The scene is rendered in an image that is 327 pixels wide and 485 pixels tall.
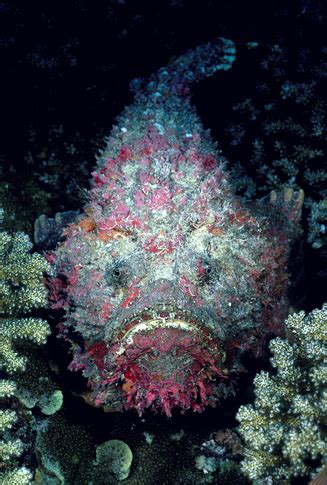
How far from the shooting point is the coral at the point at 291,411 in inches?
111

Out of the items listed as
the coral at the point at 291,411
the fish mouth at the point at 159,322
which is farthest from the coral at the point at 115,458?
the fish mouth at the point at 159,322

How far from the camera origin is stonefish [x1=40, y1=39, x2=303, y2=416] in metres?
3.14

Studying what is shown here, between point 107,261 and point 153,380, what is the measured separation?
3.15ft

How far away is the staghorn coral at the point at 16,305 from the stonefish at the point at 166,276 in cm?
25

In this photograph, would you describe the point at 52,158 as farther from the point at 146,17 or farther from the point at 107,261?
the point at 107,261

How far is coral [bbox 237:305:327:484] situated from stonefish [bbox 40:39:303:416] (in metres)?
0.41

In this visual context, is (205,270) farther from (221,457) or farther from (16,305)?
(221,457)

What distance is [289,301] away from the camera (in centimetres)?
438

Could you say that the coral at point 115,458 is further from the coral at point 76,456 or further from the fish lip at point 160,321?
the fish lip at point 160,321

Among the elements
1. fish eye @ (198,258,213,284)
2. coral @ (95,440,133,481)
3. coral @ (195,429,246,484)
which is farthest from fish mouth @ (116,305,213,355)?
coral @ (195,429,246,484)

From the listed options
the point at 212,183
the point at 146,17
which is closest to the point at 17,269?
the point at 212,183

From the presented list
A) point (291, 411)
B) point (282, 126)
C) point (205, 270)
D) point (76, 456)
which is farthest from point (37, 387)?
point (282, 126)

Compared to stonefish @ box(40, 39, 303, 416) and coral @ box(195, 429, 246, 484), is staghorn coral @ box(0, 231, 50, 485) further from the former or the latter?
coral @ box(195, 429, 246, 484)

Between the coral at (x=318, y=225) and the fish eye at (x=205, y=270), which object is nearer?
the fish eye at (x=205, y=270)
